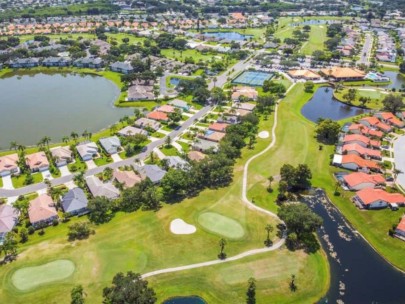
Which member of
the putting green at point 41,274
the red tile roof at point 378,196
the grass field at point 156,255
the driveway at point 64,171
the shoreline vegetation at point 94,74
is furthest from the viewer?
the shoreline vegetation at point 94,74

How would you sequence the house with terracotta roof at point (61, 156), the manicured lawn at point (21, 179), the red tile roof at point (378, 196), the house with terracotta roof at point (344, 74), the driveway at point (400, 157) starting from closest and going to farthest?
the red tile roof at point (378, 196) → the manicured lawn at point (21, 179) → the driveway at point (400, 157) → the house with terracotta roof at point (61, 156) → the house with terracotta roof at point (344, 74)

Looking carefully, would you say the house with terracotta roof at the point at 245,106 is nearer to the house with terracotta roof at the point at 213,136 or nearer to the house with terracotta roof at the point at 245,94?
the house with terracotta roof at the point at 245,94

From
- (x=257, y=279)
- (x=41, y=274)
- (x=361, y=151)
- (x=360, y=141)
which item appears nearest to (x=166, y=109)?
(x=360, y=141)

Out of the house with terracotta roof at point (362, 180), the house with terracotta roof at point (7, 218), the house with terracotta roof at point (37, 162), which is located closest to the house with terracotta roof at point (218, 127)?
the house with terracotta roof at point (362, 180)

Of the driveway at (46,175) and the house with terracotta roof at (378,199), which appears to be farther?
the driveway at (46,175)

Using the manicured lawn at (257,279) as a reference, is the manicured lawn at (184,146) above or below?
above

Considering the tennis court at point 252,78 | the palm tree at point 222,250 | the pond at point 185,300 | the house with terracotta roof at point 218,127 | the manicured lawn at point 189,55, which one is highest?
the manicured lawn at point 189,55

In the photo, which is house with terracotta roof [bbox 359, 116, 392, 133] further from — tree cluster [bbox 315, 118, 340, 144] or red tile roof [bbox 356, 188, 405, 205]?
red tile roof [bbox 356, 188, 405, 205]
